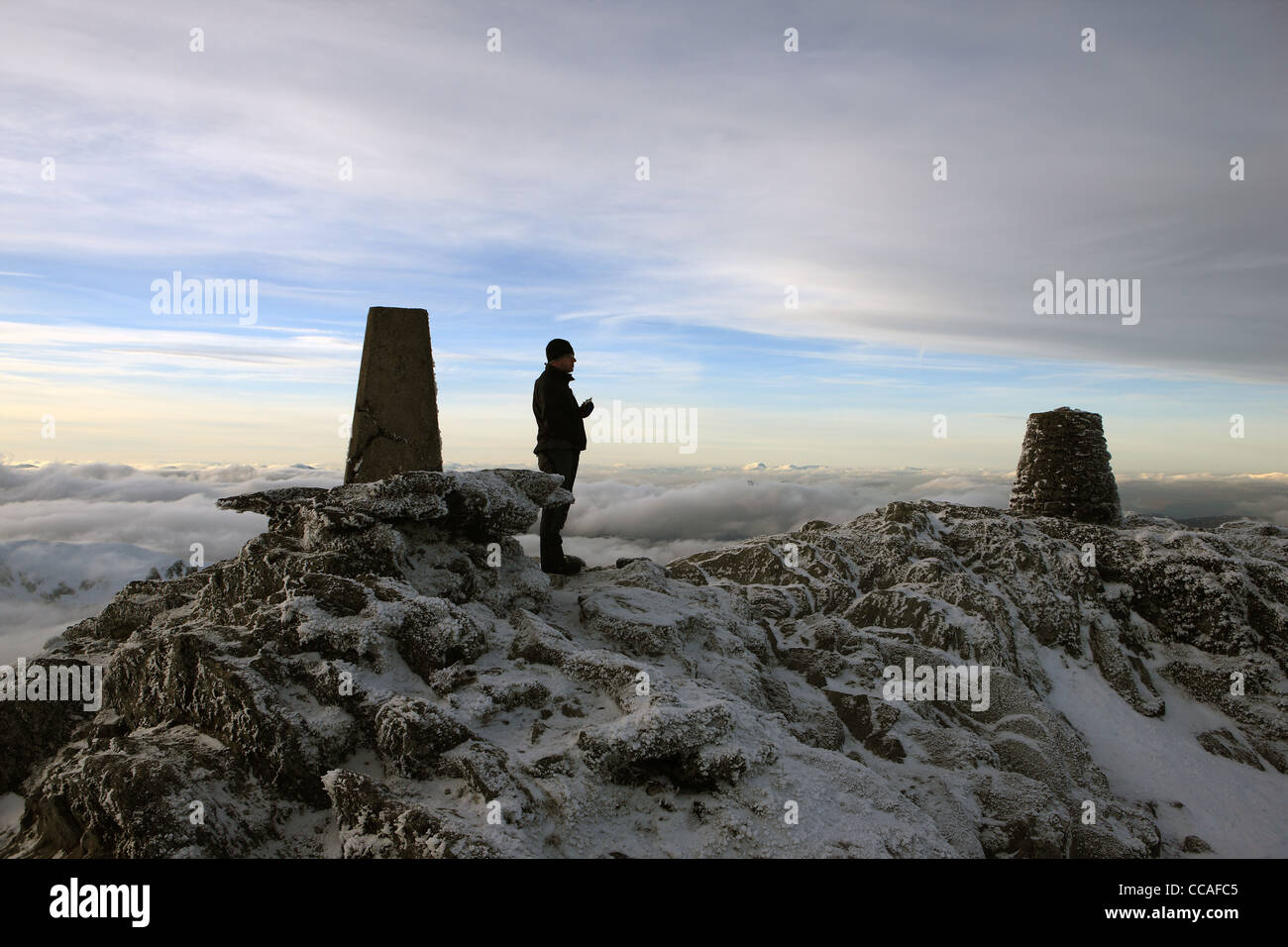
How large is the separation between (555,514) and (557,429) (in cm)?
132

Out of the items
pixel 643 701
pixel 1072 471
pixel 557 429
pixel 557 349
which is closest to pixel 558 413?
pixel 557 429

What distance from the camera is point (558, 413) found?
39.9 feet

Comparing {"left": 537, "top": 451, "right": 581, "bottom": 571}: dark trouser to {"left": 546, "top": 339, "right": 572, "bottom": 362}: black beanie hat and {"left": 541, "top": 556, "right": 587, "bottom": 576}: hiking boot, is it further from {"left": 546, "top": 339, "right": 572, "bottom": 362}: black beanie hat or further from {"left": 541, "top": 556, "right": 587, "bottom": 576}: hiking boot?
{"left": 546, "top": 339, "right": 572, "bottom": 362}: black beanie hat

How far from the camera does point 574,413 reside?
40.3 ft

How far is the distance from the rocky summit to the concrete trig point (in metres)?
1.97

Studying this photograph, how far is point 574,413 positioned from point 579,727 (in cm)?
568

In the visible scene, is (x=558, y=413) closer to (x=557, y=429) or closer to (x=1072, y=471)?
(x=557, y=429)

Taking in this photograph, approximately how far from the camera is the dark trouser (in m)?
12.3

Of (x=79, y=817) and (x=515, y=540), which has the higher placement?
(x=515, y=540)

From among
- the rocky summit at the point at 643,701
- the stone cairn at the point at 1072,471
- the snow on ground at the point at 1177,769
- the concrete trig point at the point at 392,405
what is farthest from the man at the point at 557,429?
the stone cairn at the point at 1072,471

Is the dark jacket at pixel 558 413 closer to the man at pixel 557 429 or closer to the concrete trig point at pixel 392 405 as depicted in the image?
the man at pixel 557 429

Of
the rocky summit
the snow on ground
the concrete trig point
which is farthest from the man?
the snow on ground
